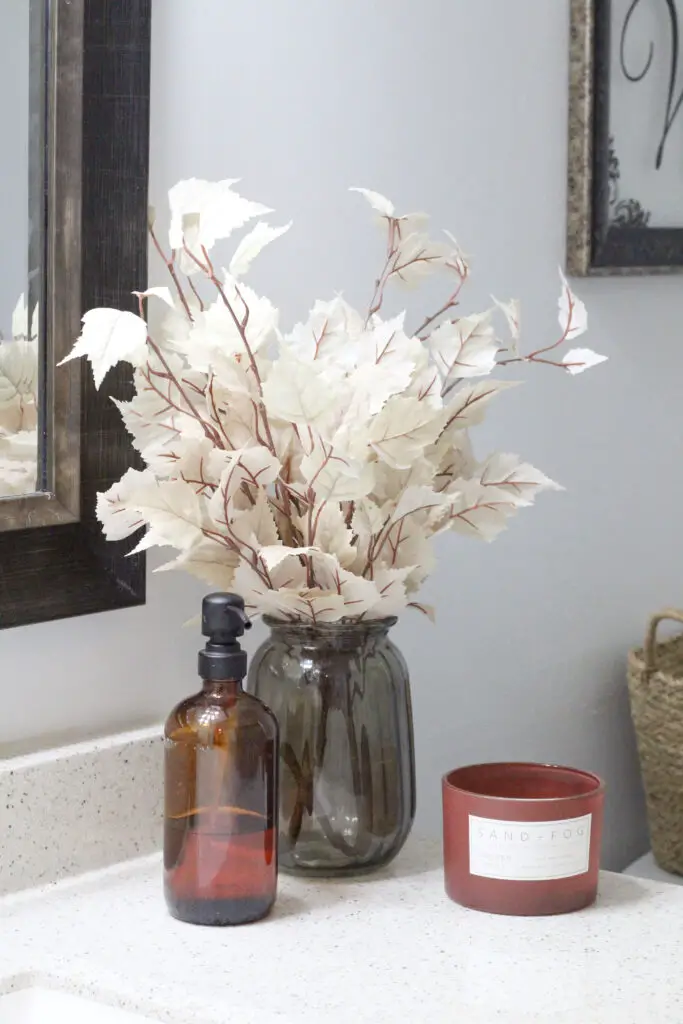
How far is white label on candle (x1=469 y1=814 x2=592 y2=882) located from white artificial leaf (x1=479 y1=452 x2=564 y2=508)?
0.22 meters

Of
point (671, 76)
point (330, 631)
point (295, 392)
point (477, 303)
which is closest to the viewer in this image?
point (295, 392)

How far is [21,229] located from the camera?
99cm

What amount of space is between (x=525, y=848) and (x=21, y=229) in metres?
0.55

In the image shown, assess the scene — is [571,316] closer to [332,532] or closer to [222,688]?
[332,532]

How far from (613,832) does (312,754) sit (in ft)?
2.89

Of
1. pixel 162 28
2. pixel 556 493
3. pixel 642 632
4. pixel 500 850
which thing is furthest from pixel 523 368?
pixel 500 850

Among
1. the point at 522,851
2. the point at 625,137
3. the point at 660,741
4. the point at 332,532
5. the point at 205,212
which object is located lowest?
the point at 660,741

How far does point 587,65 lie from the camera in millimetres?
1549

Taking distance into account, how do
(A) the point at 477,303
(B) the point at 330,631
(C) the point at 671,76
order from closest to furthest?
(B) the point at 330,631, (A) the point at 477,303, (C) the point at 671,76

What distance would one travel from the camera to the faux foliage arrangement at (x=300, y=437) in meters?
0.92

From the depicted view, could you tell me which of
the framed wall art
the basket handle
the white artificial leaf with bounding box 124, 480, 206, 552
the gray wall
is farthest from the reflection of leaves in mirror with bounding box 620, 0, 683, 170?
the white artificial leaf with bounding box 124, 480, 206, 552

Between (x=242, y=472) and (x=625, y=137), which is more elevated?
(x=625, y=137)

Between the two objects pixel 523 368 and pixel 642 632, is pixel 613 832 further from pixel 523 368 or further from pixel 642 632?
pixel 523 368

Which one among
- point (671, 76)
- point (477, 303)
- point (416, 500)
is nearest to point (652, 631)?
point (477, 303)
